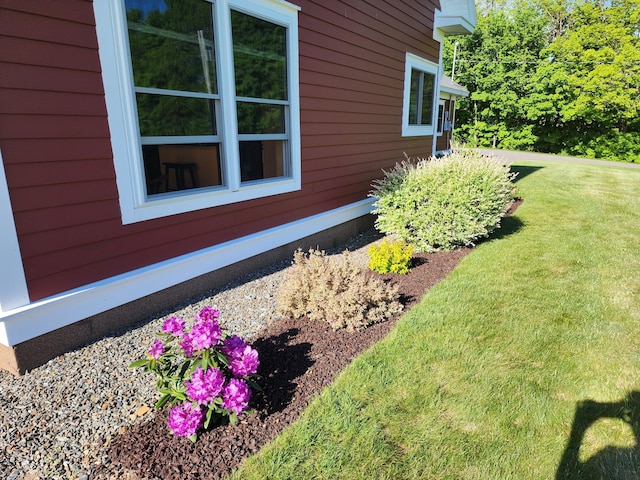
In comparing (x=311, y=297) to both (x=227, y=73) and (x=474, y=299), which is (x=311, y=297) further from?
(x=227, y=73)

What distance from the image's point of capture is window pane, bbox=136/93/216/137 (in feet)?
10.8

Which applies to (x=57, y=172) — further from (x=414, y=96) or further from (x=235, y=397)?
(x=414, y=96)

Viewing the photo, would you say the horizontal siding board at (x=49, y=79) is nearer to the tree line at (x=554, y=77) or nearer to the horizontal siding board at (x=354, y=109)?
the horizontal siding board at (x=354, y=109)

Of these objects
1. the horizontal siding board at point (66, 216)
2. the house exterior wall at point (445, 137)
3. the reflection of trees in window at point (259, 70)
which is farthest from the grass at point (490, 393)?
the house exterior wall at point (445, 137)

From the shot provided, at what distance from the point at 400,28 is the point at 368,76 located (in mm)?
1532

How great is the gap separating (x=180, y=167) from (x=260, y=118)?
1.16m

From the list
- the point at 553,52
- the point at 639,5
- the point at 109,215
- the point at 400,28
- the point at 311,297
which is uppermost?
the point at 639,5

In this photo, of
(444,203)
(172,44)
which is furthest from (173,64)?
(444,203)

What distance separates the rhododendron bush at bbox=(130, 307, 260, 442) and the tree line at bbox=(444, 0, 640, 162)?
24.7m

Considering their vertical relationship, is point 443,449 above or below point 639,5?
below

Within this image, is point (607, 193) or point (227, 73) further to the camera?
point (607, 193)

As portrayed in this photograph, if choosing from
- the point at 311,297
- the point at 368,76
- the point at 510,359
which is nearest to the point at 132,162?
Answer: the point at 311,297

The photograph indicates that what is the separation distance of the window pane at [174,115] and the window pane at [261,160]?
0.57 metres

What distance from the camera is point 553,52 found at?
79.8 feet
